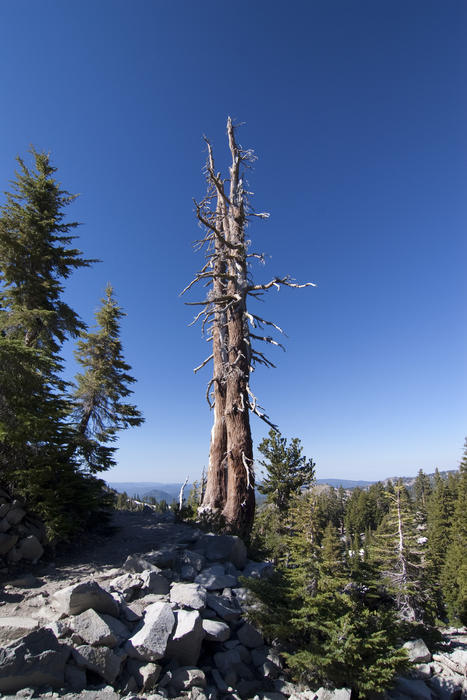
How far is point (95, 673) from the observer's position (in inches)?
145

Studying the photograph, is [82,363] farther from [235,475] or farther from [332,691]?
[332,691]

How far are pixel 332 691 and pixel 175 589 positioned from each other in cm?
243

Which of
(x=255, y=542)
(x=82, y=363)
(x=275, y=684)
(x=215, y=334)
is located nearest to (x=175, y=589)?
(x=275, y=684)

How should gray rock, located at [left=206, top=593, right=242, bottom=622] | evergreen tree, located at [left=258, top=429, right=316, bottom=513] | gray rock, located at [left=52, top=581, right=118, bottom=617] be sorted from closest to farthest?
gray rock, located at [left=52, top=581, right=118, bottom=617] < gray rock, located at [left=206, top=593, right=242, bottom=622] < evergreen tree, located at [left=258, top=429, right=316, bottom=513]

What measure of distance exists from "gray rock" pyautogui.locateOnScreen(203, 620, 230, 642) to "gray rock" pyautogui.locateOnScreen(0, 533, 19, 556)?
164 inches

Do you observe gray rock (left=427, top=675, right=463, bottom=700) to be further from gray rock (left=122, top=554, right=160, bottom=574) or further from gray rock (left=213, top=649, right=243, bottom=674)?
gray rock (left=122, top=554, right=160, bottom=574)

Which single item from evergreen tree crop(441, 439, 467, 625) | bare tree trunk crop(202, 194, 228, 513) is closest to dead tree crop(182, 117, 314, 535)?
bare tree trunk crop(202, 194, 228, 513)

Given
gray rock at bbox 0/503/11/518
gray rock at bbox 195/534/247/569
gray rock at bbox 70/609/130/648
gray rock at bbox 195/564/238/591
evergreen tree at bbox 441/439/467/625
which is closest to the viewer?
gray rock at bbox 70/609/130/648

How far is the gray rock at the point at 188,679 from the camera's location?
12.2 feet

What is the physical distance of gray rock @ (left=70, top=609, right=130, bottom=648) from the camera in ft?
12.1

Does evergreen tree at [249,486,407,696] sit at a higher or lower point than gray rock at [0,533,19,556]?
lower

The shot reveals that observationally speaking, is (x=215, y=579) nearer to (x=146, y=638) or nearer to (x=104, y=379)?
(x=146, y=638)

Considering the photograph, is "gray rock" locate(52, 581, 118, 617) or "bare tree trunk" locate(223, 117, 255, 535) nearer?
"gray rock" locate(52, 581, 118, 617)

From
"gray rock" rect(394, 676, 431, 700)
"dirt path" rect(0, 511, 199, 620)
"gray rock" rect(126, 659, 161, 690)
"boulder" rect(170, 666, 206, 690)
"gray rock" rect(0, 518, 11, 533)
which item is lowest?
"gray rock" rect(394, 676, 431, 700)
